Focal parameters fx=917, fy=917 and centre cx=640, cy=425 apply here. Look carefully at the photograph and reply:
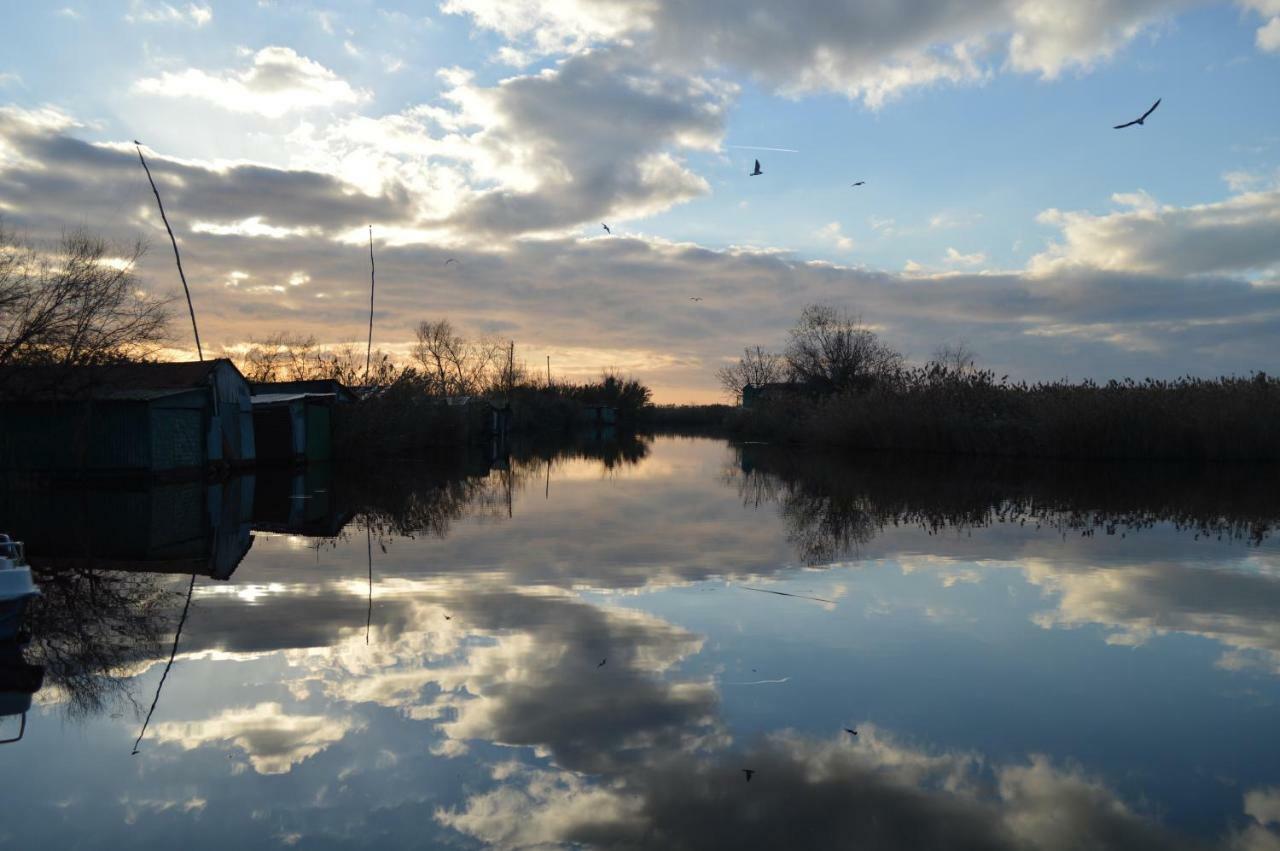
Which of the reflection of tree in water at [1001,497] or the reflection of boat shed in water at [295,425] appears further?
the reflection of boat shed in water at [295,425]

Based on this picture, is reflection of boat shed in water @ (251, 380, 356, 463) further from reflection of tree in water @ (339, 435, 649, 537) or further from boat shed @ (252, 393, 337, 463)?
reflection of tree in water @ (339, 435, 649, 537)

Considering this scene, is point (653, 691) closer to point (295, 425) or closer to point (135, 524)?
point (135, 524)

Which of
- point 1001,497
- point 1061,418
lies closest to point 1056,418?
Result: point 1061,418

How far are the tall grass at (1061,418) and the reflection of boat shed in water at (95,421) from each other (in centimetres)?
2528

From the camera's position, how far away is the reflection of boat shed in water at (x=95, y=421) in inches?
837

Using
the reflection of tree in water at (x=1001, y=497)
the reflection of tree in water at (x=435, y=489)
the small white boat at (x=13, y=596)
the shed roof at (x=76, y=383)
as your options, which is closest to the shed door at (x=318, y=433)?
the reflection of tree in water at (x=435, y=489)

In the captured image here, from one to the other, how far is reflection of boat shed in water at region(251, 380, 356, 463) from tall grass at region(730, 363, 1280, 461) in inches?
818

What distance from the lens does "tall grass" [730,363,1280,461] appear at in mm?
29750

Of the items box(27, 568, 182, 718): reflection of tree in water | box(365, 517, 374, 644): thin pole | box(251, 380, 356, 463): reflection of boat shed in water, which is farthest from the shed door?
box(27, 568, 182, 718): reflection of tree in water

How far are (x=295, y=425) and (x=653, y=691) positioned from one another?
27.3 m

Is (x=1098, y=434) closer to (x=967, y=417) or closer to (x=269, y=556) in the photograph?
(x=967, y=417)

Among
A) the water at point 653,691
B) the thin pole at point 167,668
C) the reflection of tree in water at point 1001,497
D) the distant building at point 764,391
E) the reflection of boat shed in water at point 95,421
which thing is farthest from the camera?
the distant building at point 764,391

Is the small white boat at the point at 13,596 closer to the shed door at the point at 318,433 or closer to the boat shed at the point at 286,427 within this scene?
the boat shed at the point at 286,427

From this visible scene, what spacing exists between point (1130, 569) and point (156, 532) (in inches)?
527
